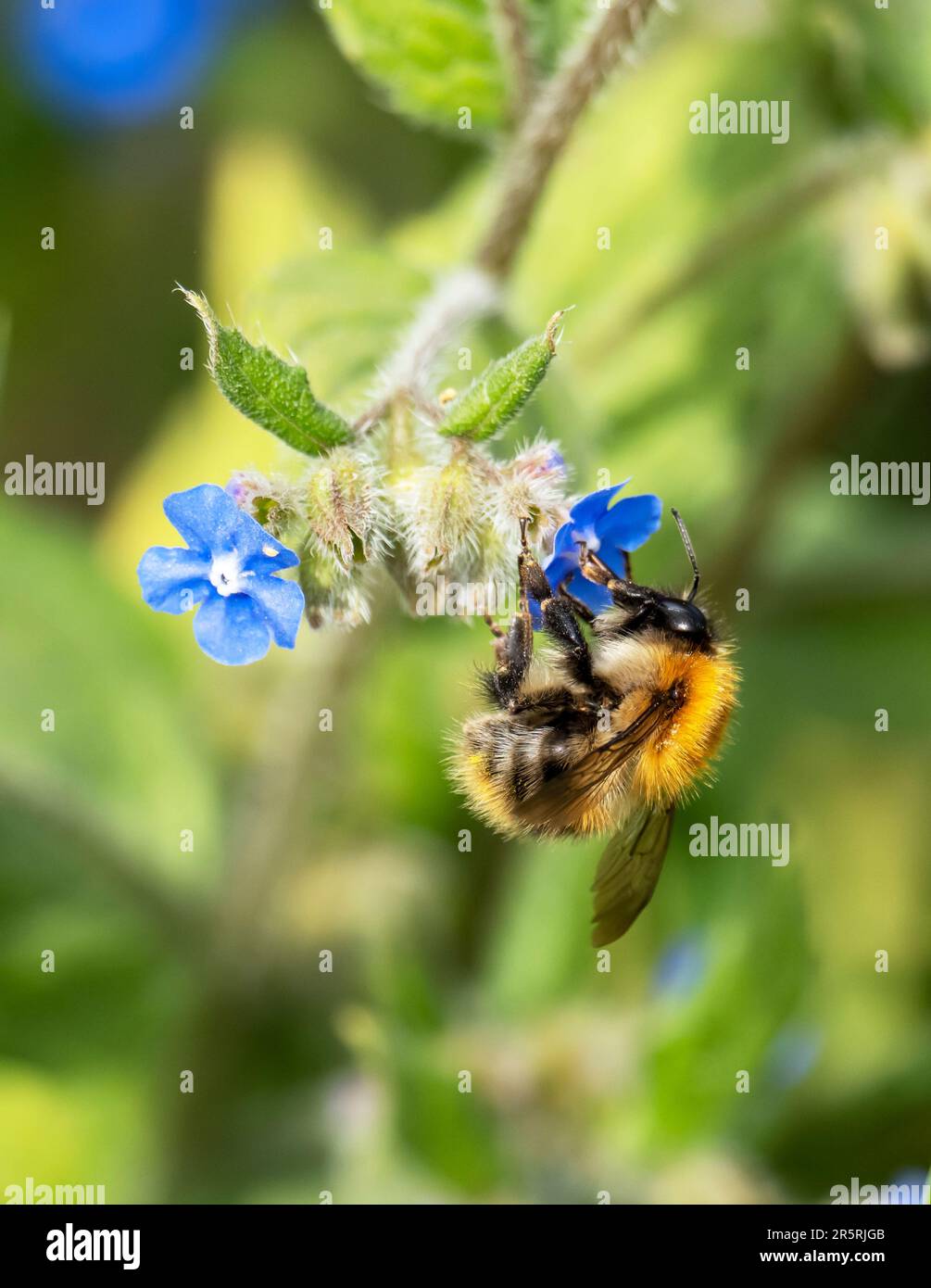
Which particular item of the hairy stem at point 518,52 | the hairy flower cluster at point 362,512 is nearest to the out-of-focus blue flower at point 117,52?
the hairy stem at point 518,52

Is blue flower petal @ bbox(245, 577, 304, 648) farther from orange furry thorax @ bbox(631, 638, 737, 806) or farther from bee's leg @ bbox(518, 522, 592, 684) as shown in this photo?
orange furry thorax @ bbox(631, 638, 737, 806)

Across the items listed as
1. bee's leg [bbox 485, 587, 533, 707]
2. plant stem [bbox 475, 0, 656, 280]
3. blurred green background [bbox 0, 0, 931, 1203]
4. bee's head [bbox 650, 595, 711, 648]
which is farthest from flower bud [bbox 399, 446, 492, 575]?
plant stem [bbox 475, 0, 656, 280]

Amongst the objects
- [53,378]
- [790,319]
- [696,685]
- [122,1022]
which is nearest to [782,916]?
[696,685]

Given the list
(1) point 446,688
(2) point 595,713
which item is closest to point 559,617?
(2) point 595,713

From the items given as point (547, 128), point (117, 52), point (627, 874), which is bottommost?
point (627, 874)

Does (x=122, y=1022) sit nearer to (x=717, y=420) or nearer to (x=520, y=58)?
(x=717, y=420)

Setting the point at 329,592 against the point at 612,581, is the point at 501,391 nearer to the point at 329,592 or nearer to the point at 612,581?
the point at 329,592

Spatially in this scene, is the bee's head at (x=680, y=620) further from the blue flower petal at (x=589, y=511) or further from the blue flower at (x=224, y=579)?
the blue flower at (x=224, y=579)

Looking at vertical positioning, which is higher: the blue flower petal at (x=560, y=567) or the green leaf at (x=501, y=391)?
the green leaf at (x=501, y=391)
